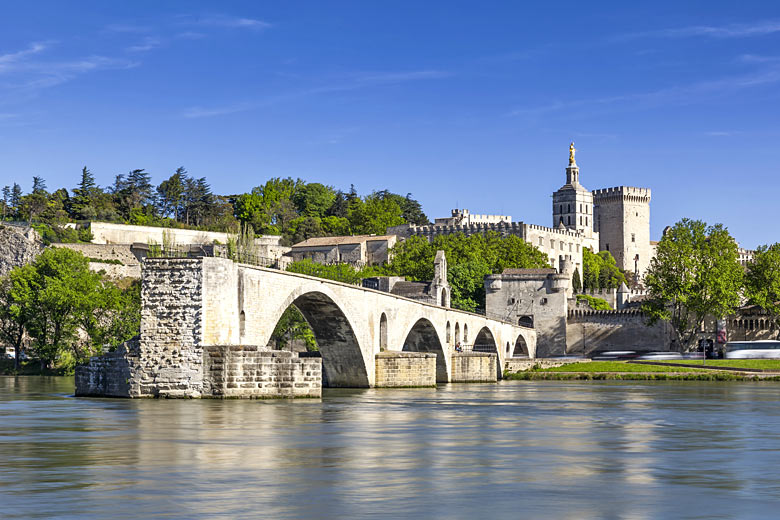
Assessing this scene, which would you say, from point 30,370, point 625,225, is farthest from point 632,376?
point 625,225

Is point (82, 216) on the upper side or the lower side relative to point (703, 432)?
upper

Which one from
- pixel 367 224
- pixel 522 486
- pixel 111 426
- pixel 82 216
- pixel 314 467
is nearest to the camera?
pixel 522 486

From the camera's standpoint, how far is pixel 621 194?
161 metres

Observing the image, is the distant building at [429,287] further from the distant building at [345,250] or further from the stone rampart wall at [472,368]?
the distant building at [345,250]

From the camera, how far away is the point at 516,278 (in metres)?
96.6

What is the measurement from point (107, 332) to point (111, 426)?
45.3 metres

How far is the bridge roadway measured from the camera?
115 feet

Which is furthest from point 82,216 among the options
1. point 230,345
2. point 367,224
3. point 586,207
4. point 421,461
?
point 421,461

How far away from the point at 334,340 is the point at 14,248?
5245 cm

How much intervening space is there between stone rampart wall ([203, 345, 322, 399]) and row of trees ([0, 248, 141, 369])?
33.6 metres

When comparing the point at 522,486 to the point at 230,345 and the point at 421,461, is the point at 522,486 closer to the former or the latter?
the point at 421,461

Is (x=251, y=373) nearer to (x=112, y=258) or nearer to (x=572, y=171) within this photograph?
(x=112, y=258)

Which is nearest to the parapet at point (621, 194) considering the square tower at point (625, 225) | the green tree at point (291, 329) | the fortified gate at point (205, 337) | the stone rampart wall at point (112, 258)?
the square tower at point (625, 225)

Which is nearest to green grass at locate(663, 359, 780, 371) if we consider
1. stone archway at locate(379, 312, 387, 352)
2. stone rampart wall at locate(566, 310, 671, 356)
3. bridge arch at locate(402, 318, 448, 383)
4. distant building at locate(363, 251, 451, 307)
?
stone rampart wall at locate(566, 310, 671, 356)
